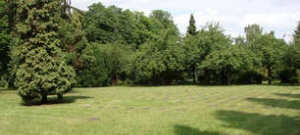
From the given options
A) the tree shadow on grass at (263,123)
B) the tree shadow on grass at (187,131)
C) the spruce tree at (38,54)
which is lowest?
the tree shadow on grass at (263,123)

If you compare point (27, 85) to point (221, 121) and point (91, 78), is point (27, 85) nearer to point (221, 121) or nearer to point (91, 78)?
point (221, 121)

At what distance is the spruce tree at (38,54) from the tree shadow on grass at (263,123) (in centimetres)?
1017

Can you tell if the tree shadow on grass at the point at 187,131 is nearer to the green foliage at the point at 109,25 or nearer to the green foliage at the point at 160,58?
the green foliage at the point at 160,58

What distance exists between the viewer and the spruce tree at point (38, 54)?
48.9 feet

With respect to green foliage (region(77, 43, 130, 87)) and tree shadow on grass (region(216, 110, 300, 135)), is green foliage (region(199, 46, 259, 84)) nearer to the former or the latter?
green foliage (region(77, 43, 130, 87))

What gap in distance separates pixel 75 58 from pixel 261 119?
61.4 feet

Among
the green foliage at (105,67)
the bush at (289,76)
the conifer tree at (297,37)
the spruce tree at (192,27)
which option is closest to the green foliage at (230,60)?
the conifer tree at (297,37)

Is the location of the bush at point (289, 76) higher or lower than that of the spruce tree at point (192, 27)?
lower

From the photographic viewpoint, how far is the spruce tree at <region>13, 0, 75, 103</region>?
14.9 meters

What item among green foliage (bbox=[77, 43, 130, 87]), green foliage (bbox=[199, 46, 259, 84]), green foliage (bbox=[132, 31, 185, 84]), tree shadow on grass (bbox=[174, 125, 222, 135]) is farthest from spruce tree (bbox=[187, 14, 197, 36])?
tree shadow on grass (bbox=[174, 125, 222, 135])

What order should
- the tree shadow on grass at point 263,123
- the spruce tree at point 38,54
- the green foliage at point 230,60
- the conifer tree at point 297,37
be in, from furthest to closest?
the green foliage at point 230,60
the conifer tree at point 297,37
the spruce tree at point 38,54
the tree shadow on grass at point 263,123

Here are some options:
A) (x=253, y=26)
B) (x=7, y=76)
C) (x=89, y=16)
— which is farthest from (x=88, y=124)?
(x=253, y=26)

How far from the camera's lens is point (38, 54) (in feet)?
49.4

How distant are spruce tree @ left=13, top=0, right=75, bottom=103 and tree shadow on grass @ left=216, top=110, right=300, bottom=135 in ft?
33.4
